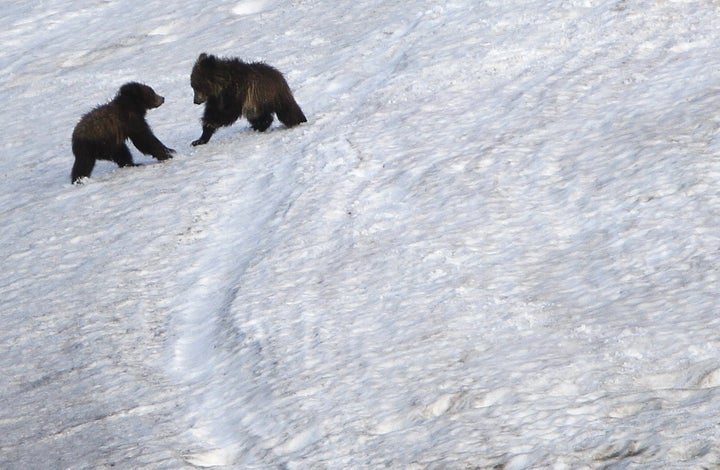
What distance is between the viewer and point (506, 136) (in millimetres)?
11195

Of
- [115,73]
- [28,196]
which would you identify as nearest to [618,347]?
[28,196]

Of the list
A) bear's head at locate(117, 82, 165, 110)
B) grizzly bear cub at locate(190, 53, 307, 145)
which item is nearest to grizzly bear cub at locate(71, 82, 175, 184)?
bear's head at locate(117, 82, 165, 110)

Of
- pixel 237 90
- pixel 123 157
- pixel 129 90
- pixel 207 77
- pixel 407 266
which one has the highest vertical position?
pixel 129 90

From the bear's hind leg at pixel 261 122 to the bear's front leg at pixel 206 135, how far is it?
49 cm

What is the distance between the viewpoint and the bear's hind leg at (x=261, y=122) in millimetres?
13398

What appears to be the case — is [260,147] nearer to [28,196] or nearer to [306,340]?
[28,196]

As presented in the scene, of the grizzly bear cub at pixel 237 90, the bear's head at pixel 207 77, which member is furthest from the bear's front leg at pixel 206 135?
the bear's head at pixel 207 77

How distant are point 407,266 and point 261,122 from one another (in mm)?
5462

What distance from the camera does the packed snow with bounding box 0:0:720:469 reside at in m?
6.11

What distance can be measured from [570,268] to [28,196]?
7.67m

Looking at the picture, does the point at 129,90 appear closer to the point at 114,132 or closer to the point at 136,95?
the point at 136,95

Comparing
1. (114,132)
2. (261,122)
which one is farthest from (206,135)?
(114,132)

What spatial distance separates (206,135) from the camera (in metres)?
13.4

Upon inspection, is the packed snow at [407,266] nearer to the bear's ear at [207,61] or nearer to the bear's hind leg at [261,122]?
the bear's hind leg at [261,122]
